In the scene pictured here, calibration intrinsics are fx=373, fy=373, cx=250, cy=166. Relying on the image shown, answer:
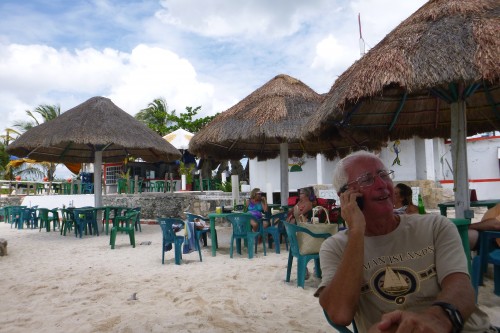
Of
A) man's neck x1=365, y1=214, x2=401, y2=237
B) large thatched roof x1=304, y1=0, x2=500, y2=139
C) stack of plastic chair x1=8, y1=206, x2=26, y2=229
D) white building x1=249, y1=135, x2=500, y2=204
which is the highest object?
large thatched roof x1=304, y1=0, x2=500, y2=139

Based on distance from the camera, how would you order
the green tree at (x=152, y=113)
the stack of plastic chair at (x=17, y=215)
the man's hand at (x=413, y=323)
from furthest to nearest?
the green tree at (x=152, y=113) < the stack of plastic chair at (x=17, y=215) < the man's hand at (x=413, y=323)

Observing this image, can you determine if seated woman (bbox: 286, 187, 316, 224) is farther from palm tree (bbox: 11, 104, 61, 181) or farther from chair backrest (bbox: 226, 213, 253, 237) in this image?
palm tree (bbox: 11, 104, 61, 181)

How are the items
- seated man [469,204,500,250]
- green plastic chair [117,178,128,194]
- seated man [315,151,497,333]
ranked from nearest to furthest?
seated man [315,151,497,333] → seated man [469,204,500,250] → green plastic chair [117,178,128,194]

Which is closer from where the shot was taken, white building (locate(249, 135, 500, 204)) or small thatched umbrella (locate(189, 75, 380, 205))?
small thatched umbrella (locate(189, 75, 380, 205))

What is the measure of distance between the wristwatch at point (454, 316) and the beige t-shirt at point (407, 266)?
0.15 m

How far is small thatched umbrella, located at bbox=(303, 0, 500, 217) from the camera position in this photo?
3990 mm

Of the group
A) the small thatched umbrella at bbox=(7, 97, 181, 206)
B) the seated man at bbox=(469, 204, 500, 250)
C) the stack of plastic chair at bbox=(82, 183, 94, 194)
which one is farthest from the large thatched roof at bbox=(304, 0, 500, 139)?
the stack of plastic chair at bbox=(82, 183, 94, 194)

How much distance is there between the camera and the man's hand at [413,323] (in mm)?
1310

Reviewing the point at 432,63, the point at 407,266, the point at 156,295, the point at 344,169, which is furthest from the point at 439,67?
the point at 156,295

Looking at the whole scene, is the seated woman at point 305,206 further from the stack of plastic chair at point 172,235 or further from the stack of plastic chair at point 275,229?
the stack of plastic chair at point 172,235

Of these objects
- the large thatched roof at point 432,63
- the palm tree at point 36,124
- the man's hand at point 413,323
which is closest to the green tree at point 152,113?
the palm tree at point 36,124

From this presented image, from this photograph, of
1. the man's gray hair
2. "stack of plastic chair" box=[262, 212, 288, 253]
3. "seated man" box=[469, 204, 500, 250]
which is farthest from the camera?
"stack of plastic chair" box=[262, 212, 288, 253]

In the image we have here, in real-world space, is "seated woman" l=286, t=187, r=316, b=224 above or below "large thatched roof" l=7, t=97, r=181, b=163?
below

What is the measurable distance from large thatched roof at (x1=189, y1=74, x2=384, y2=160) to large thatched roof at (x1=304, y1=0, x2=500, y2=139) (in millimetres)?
2108
